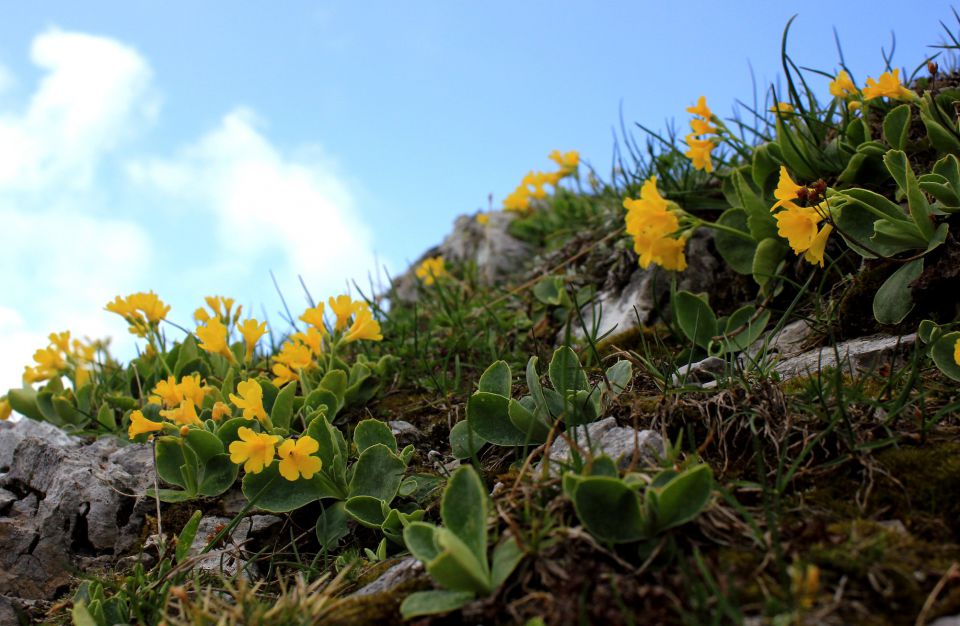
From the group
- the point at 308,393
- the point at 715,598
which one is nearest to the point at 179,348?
the point at 308,393

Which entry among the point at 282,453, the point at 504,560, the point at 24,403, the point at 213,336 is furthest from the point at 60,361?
the point at 504,560

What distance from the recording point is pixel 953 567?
5.70ft

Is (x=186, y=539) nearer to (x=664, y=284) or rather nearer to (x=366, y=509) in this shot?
(x=366, y=509)

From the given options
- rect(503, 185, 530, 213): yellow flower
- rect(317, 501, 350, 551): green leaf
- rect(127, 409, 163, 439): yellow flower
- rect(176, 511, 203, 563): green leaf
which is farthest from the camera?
rect(503, 185, 530, 213): yellow flower

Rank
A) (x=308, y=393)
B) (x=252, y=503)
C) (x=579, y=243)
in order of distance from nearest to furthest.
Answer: (x=252, y=503), (x=308, y=393), (x=579, y=243)

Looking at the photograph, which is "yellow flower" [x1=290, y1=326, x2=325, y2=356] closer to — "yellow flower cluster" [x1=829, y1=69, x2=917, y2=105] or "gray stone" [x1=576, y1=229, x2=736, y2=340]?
"gray stone" [x1=576, y1=229, x2=736, y2=340]

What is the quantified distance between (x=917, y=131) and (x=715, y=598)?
301 centimetres

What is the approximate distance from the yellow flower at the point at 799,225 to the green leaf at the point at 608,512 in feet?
5.31

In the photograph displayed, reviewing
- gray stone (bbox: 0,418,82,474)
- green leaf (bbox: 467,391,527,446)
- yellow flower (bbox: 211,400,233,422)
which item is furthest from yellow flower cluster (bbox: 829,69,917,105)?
gray stone (bbox: 0,418,82,474)

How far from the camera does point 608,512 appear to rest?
Result: 1.91 metres

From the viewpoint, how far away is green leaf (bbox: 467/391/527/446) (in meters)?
2.66

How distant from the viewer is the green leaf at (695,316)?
346 cm

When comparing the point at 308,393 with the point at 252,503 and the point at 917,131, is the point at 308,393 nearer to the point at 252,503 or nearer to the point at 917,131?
the point at 252,503

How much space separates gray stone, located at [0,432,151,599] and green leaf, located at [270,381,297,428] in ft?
2.05
